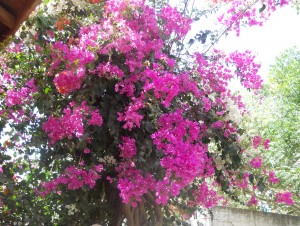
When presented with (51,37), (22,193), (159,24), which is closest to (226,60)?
(159,24)

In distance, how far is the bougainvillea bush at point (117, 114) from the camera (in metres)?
2.89

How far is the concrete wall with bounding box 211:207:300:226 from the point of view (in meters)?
5.65

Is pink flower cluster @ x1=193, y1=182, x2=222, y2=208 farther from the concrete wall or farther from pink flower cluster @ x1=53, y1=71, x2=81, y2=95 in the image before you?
the concrete wall

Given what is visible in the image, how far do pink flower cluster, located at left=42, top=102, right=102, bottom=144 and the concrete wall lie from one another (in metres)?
Result: 2.95

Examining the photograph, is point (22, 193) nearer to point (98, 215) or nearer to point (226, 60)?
point (98, 215)

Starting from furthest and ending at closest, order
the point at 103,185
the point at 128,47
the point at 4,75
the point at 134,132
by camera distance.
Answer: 1. the point at 103,185
2. the point at 4,75
3. the point at 134,132
4. the point at 128,47

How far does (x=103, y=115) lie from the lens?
3.03m

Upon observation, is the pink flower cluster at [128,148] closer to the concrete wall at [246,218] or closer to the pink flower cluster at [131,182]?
the pink flower cluster at [131,182]

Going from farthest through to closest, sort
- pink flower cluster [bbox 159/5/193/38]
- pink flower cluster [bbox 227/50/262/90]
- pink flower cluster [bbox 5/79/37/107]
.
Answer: pink flower cluster [bbox 227/50/262/90] → pink flower cluster [bbox 159/5/193/38] → pink flower cluster [bbox 5/79/37/107]

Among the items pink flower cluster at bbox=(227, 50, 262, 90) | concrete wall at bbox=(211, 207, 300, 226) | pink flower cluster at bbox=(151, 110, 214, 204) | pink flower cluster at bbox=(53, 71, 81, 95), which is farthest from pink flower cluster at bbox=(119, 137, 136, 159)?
concrete wall at bbox=(211, 207, 300, 226)

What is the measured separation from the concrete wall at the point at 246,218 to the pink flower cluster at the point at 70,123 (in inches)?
116

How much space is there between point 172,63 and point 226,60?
0.71m

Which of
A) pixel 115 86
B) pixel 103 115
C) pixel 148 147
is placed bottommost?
pixel 148 147

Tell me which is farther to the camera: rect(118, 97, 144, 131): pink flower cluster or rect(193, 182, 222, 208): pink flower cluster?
rect(193, 182, 222, 208): pink flower cluster
